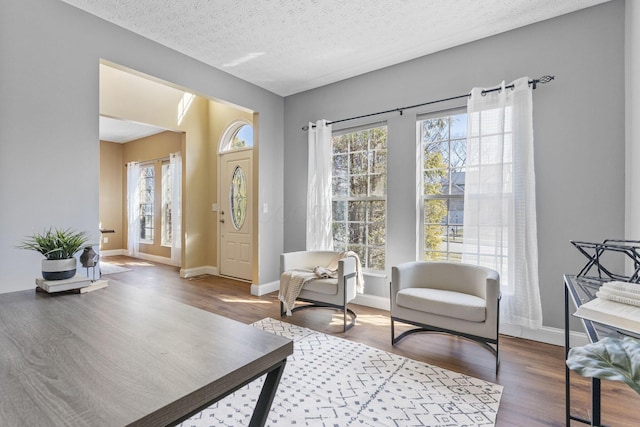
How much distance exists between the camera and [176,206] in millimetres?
6070

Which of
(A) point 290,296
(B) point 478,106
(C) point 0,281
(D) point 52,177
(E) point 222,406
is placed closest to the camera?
(E) point 222,406

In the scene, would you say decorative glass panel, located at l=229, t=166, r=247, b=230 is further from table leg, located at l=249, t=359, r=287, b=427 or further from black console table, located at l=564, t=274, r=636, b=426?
black console table, located at l=564, t=274, r=636, b=426

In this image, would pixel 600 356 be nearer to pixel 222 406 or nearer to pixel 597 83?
pixel 222 406

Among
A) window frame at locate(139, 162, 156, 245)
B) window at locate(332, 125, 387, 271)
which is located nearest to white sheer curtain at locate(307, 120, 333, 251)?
window at locate(332, 125, 387, 271)

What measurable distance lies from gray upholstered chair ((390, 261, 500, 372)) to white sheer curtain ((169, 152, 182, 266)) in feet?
15.6

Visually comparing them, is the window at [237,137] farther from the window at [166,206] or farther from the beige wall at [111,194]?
the beige wall at [111,194]

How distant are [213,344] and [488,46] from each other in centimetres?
347

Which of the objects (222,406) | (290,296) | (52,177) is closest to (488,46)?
(290,296)

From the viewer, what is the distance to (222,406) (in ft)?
5.76

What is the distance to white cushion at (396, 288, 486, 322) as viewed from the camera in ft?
7.26

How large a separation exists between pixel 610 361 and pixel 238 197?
16.4 ft

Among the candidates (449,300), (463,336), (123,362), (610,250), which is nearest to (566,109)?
(610,250)

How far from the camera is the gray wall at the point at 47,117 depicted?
7.22 ft

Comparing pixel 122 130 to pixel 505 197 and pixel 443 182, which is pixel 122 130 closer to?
pixel 443 182
